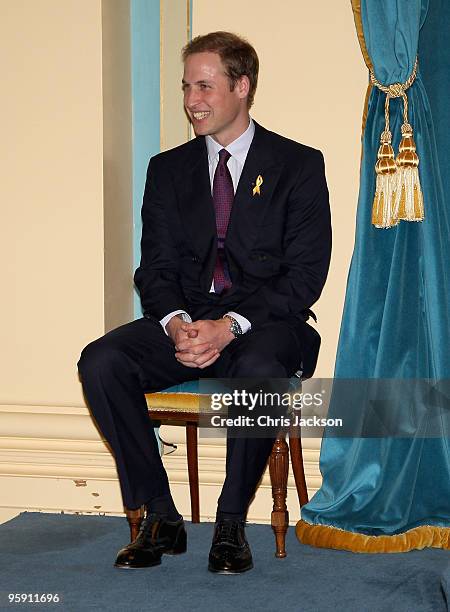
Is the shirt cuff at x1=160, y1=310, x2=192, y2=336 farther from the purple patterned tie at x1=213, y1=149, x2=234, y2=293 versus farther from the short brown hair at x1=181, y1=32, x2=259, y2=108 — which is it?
the short brown hair at x1=181, y1=32, x2=259, y2=108

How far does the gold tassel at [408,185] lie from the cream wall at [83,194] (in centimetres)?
45

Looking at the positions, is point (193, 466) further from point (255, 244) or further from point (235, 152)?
point (235, 152)

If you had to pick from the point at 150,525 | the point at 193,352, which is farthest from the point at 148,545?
the point at 193,352

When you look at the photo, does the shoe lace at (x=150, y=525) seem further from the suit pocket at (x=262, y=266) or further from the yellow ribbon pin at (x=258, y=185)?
the yellow ribbon pin at (x=258, y=185)

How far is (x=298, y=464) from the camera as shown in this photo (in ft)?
11.6

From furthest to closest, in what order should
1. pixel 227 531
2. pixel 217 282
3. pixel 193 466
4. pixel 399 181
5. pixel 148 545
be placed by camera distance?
pixel 193 466, pixel 217 282, pixel 399 181, pixel 148 545, pixel 227 531

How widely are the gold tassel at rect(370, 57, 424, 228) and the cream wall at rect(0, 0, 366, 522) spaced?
400 mm

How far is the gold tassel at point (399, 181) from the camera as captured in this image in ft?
11.0

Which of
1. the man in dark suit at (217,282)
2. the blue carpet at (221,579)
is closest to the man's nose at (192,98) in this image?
the man in dark suit at (217,282)

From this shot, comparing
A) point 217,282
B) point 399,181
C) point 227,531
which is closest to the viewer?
point 227,531

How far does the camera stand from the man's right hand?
3.20 m

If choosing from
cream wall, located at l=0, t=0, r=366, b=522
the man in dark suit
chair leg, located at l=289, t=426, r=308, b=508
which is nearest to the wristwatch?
the man in dark suit

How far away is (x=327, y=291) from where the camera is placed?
3857 millimetres

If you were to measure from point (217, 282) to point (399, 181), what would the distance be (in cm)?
71
